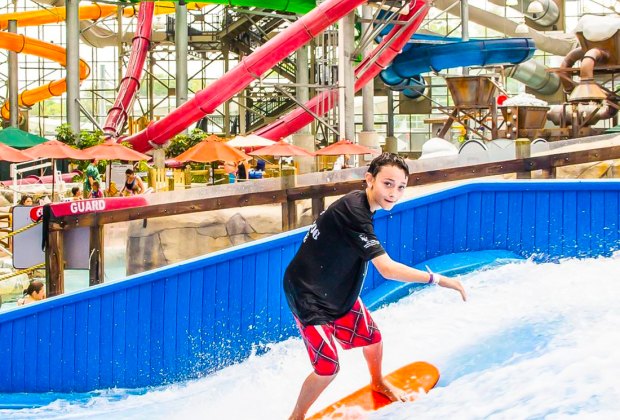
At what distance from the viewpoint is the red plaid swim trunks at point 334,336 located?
3422 millimetres

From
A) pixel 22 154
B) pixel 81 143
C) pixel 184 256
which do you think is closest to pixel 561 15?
pixel 81 143

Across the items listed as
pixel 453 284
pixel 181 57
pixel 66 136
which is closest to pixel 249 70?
pixel 66 136

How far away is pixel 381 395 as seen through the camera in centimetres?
366

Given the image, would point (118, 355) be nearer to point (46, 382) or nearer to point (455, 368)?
point (46, 382)

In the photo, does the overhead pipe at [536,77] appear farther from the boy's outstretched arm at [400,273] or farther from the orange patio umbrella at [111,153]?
the boy's outstretched arm at [400,273]

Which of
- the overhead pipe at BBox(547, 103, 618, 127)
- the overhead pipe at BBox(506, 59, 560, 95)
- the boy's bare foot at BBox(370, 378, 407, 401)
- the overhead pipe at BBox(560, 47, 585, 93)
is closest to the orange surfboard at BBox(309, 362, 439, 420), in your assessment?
the boy's bare foot at BBox(370, 378, 407, 401)

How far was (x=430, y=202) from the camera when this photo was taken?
20.1 feet

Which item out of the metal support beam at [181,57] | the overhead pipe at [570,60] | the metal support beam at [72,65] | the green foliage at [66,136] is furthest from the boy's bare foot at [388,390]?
the metal support beam at [181,57]

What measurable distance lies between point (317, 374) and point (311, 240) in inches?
20.0

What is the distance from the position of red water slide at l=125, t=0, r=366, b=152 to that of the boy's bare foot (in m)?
13.4

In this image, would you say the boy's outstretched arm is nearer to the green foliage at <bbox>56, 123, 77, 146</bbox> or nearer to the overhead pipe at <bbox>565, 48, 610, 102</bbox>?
the overhead pipe at <bbox>565, 48, 610, 102</bbox>

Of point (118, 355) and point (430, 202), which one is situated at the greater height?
point (430, 202)

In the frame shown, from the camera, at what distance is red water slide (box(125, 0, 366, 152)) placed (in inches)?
652

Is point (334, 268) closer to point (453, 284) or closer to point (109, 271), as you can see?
point (453, 284)
